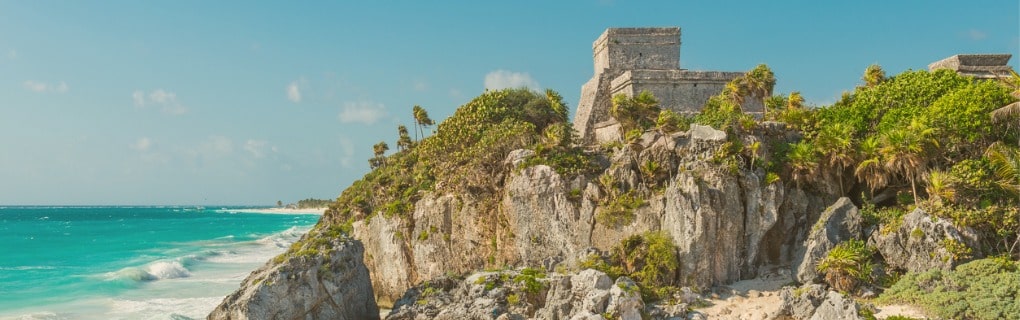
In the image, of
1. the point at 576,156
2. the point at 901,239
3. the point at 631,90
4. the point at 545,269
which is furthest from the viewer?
the point at 631,90

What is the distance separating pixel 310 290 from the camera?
1969 centimetres

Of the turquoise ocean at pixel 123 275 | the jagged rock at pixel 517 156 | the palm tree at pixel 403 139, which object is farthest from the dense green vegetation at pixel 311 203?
the jagged rock at pixel 517 156

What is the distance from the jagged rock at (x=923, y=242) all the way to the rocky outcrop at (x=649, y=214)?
8.71 feet

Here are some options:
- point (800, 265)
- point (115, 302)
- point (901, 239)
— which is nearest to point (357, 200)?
point (115, 302)

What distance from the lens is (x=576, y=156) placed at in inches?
945

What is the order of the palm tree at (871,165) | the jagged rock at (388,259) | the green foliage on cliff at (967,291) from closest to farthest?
the green foliage on cliff at (967,291), the palm tree at (871,165), the jagged rock at (388,259)

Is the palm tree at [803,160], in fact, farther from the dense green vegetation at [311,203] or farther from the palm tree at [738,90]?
the dense green vegetation at [311,203]

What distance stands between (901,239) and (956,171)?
2.56 metres

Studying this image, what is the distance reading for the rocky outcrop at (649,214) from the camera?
2084 centimetres

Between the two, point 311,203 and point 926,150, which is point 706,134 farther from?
point 311,203

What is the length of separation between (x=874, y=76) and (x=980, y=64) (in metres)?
4.55

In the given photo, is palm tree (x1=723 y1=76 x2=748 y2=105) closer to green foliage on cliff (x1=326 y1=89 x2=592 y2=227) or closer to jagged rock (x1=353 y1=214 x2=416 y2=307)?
green foliage on cliff (x1=326 y1=89 x2=592 y2=227)

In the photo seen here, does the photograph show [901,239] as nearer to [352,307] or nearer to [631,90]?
[631,90]

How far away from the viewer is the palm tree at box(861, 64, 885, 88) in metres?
26.4
